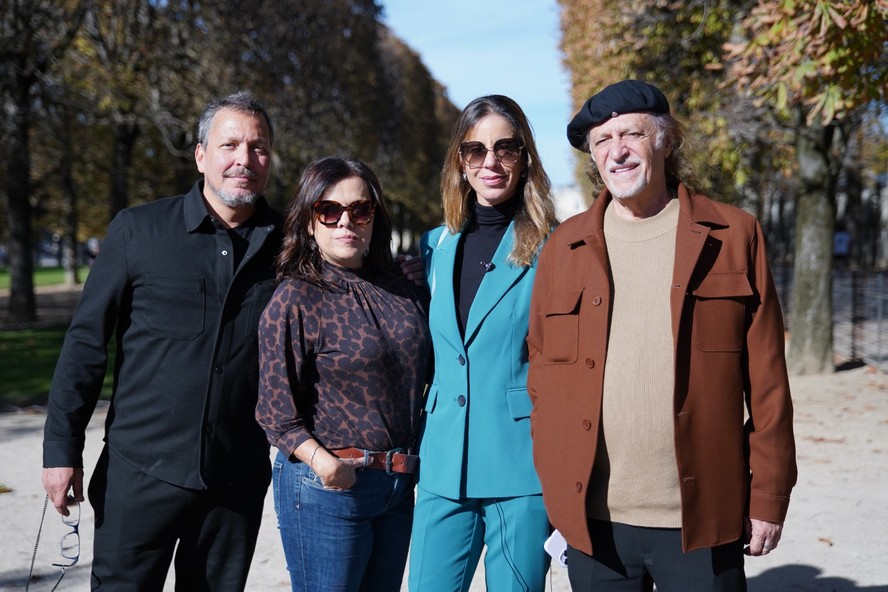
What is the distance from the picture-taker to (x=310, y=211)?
9.48 ft

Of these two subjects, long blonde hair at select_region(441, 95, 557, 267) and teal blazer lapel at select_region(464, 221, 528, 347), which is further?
long blonde hair at select_region(441, 95, 557, 267)

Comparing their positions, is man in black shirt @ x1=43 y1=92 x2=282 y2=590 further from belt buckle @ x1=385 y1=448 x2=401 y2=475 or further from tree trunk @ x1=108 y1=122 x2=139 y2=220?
tree trunk @ x1=108 y1=122 x2=139 y2=220

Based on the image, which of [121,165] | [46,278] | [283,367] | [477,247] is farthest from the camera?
[46,278]

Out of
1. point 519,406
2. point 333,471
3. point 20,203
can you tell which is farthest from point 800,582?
point 20,203

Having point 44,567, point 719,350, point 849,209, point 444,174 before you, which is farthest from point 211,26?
point 849,209

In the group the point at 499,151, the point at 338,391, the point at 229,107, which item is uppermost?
the point at 229,107

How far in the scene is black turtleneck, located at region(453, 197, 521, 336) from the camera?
10.0 feet

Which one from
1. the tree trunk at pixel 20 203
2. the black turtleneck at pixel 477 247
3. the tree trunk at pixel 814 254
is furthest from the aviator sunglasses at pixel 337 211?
the tree trunk at pixel 20 203

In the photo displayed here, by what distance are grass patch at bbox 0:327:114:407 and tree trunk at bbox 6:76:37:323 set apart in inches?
60.4

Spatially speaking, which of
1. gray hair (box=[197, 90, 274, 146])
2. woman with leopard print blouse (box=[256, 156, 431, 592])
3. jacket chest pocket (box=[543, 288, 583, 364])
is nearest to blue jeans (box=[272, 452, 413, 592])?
woman with leopard print blouse (box=[256, 156, 431, 592])

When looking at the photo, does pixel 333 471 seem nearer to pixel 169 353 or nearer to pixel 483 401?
pixel 483 401

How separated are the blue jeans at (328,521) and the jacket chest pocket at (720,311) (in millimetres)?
1098

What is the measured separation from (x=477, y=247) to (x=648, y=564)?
1.23m

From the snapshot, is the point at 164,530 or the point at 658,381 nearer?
the point at 658,381
